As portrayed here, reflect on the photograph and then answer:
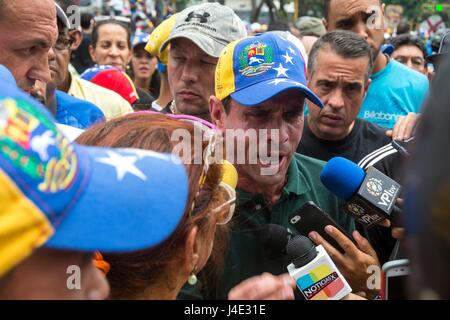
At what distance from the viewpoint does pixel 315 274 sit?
2016 millimetres

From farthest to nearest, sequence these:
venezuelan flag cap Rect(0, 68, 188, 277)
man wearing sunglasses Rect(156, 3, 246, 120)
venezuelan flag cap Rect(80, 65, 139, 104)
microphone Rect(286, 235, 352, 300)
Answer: venezuelan flag cap Rect(80, 65, 139, 104), man wearing sunglasses Rect(156, 3, 246, 120), microphone Rect(286, 235, 352, 300), venezuelan flag cap Rect(0, 68, 188, 277)

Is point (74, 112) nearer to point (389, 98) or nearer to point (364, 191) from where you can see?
point (364, 191)

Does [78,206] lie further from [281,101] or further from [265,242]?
[281,101]

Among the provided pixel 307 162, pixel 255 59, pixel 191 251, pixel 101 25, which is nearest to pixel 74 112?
pixel 255 59

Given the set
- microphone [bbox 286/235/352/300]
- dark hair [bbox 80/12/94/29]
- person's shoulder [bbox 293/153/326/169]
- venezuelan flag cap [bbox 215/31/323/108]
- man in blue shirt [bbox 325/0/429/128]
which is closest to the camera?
microphone [bbox 286/235/352/300]

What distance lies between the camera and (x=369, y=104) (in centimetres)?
475

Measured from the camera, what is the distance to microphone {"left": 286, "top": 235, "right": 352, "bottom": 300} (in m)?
1.98

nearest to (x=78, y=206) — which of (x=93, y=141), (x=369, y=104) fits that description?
(x=93, y=141)

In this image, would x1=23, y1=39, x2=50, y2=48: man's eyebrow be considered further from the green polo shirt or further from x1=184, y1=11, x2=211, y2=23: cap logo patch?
the green polo shirt

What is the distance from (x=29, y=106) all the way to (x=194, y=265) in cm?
76

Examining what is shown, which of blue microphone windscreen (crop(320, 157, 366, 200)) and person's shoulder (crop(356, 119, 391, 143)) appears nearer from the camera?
blue microphone windscreen (crop(320, 157, 366, 200))

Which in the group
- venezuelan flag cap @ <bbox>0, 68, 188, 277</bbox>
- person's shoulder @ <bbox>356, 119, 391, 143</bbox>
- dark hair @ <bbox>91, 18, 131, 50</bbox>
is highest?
venezuelan flag cap @ <bbox>0, 68, 188, 277</bbox>

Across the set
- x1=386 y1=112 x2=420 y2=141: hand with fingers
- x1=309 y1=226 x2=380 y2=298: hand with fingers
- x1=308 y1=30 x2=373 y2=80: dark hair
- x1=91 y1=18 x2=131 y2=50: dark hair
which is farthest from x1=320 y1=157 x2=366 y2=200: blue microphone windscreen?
x1=91 y1=18 x2=131 y2=50: dark hair

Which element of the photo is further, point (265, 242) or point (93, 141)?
point (265, 242)
